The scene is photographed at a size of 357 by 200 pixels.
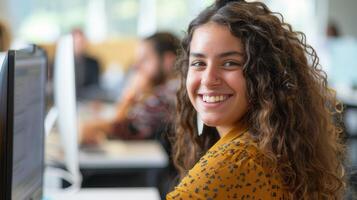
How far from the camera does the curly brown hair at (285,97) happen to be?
3.57 feet

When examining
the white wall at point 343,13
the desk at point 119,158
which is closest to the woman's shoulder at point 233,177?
the desk at point 119,158

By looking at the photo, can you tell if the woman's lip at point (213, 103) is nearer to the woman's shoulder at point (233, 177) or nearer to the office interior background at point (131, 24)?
the woman's shoulder at point (233, 177)

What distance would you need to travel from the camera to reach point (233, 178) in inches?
38.9

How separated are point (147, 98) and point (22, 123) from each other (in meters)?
1.60

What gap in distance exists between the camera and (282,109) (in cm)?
112

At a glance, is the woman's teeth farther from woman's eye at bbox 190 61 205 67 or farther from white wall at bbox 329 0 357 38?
white wall at bbox 329 0 357 38

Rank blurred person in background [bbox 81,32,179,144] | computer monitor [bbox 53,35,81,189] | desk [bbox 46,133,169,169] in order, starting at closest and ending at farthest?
computer monitor [bbox 53,35,81,189] → desk [bbox 46,133,169,169] → blurred person in background [bbox 81,32,179,144]

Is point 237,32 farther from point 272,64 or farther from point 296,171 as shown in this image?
point 296,171

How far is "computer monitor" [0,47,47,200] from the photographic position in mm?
1042

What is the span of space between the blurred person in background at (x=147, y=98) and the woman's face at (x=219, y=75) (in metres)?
1.51

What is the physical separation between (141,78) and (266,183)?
1.92m

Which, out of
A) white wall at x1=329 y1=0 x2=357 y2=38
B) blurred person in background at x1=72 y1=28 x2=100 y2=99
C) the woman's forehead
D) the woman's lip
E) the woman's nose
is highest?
the woman's forehead

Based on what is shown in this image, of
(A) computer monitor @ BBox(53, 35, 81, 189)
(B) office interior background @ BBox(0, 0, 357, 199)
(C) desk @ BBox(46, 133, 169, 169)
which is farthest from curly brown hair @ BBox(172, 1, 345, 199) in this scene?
(B) office interior background @ BBox(0, 0, 357, 199)

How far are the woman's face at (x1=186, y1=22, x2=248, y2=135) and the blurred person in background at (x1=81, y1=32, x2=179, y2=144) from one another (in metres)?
1.51
